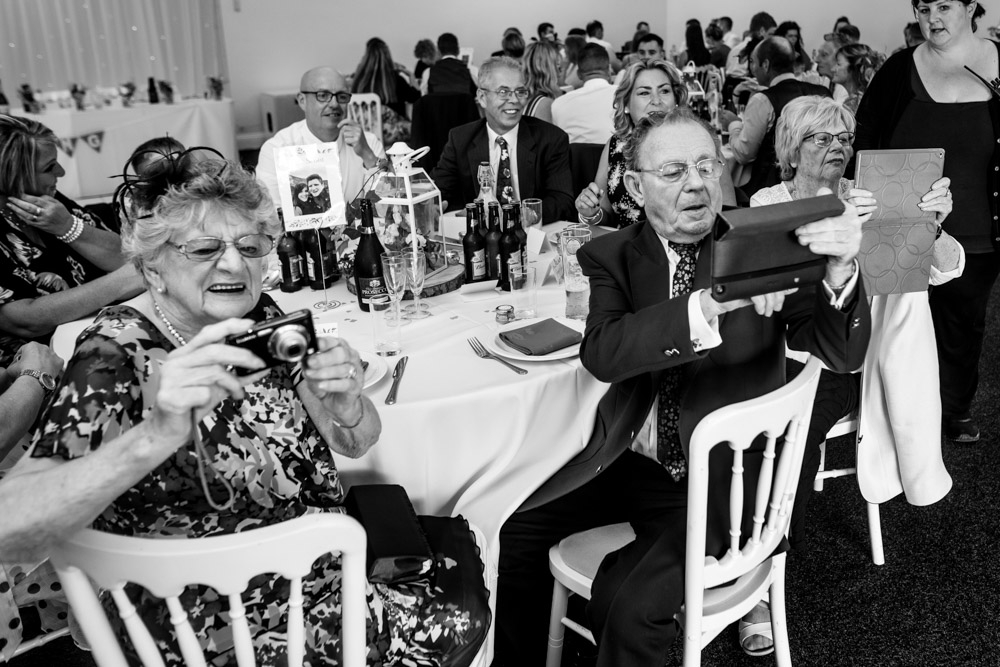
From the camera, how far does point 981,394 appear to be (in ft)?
11.9

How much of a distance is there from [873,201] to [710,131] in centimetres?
47

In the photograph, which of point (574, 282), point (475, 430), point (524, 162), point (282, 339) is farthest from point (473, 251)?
point (524, 162)

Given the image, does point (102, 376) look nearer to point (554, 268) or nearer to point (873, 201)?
point (554, 268)

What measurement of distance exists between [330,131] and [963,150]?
2.84m

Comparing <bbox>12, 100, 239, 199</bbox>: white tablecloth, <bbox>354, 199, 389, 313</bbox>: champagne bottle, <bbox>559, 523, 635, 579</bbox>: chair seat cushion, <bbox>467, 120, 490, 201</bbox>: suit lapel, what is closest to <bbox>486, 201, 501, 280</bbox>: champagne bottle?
<bbox>354, 199, 389, 313</bbox>: champagne bottle

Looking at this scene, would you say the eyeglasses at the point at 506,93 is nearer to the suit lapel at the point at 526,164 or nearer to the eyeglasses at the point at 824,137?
the suit lapel at the point at 526,164

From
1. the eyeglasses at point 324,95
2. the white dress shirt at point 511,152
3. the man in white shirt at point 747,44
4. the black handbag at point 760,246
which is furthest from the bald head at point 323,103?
the man in white shirt at point 747,44

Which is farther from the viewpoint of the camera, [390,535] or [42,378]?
[42,378]

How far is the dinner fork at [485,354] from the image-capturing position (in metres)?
1.93

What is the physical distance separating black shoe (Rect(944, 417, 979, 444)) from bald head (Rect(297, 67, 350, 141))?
3.15m

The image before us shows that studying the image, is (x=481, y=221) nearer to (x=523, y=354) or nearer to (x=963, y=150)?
(x=523, y=354)

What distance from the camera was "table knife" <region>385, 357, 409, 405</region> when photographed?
180cm

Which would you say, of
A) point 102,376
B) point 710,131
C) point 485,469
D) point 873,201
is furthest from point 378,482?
point 873,201

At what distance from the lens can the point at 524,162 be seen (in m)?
3.87
